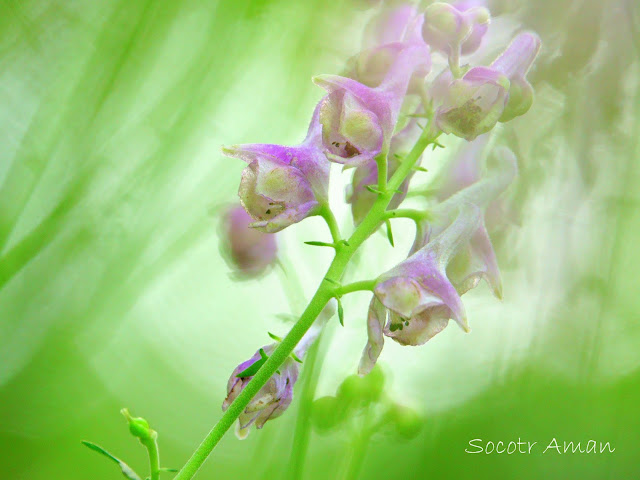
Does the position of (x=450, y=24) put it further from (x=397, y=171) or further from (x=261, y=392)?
(x=261, y=392)

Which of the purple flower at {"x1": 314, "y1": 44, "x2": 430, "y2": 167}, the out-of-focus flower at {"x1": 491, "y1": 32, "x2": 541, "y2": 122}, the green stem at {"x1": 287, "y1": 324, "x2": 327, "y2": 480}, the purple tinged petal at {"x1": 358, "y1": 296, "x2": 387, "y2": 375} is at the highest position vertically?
the out-of-focus flower at {"x1": 491, "y1": 32, "x2": 541, "y2": 122}

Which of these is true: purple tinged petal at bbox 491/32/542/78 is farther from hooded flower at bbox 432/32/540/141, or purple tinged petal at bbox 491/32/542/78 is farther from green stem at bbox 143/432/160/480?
green stem at bbox 143/432/160/480

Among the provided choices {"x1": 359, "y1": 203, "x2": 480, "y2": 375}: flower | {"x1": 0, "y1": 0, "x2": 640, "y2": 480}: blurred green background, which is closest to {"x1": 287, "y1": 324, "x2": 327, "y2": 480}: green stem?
{"x1": 0, "y1": 0, "x2": 640, "y2": 480}: blurred green background

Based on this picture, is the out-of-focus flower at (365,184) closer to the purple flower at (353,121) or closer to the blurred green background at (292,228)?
the purple flower at (353,121)

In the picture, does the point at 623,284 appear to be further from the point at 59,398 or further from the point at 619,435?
the point at 59,398

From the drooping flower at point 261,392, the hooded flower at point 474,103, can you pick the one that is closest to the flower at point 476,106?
the hooded flower at point 474,103

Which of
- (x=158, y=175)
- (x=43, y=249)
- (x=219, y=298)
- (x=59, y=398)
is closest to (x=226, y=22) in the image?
(x=158, y=175)
